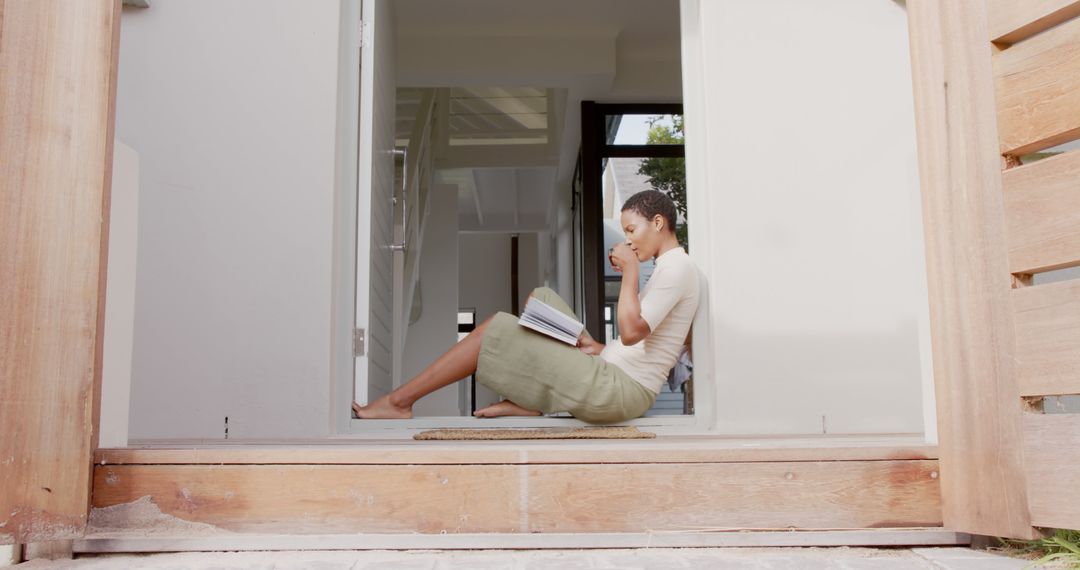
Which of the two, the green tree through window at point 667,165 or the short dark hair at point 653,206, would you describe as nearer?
the short dark hair at point 653,206

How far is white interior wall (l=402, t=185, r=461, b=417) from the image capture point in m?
6.83

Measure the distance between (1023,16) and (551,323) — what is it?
1.72 meters

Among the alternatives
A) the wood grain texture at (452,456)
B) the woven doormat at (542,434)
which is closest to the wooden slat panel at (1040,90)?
Result: the wood grain texture at (452,456)

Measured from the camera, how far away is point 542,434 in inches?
111

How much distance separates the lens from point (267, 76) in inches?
121

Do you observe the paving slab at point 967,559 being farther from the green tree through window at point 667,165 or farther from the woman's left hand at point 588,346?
the green tree through window at point 667,165

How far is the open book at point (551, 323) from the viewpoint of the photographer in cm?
306

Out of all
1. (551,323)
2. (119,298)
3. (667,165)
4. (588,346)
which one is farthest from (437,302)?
(119,298)

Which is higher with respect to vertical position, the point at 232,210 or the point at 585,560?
the point at 232,210

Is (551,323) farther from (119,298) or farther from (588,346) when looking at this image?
(119,298)

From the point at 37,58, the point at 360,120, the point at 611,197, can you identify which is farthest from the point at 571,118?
the point at 37,58

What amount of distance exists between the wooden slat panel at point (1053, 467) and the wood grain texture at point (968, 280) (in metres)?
0.02

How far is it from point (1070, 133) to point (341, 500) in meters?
1.46

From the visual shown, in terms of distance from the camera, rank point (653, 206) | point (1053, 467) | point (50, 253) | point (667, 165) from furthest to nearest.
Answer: point (667, 165) < point (653, 206) < point (50, 253) < point (1053, 467)
